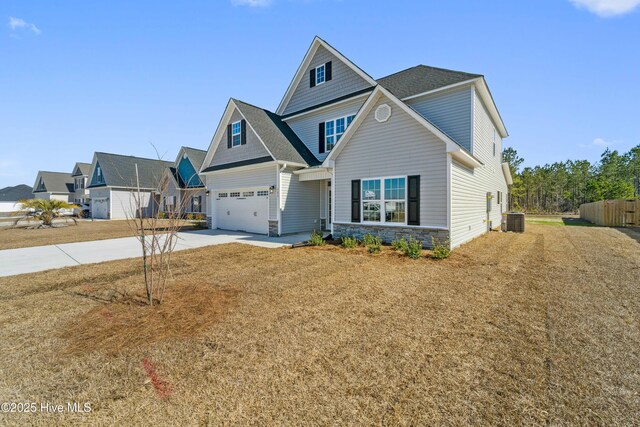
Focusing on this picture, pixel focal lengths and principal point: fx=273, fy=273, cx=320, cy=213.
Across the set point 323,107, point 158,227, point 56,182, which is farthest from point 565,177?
point 56,182

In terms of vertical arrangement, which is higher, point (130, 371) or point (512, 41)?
point (512, 41)

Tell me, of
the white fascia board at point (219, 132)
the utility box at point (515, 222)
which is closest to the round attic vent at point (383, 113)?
the white fascia board at point (219, 132)

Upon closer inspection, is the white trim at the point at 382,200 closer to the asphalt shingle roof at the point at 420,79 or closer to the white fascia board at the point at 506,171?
the asphalt shingle roof at the point at 420,79

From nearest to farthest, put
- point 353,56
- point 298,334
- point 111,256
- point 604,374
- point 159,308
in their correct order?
point 604,374
point 298,334
point 159,308
point 111,256
point 353,56

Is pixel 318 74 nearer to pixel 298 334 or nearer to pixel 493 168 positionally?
pixel 493 168

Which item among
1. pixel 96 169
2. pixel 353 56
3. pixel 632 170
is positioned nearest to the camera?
pixel 353 56

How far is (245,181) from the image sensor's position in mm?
15375

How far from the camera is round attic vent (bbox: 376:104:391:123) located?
985 centimetres

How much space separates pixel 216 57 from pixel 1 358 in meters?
11.7

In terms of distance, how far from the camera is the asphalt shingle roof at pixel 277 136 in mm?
13883

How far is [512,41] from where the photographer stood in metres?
9.07

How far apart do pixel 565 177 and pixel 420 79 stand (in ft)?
180

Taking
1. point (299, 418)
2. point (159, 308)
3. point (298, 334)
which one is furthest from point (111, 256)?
point (299, 418)

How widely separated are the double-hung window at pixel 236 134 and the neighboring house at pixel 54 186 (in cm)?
4121
